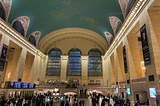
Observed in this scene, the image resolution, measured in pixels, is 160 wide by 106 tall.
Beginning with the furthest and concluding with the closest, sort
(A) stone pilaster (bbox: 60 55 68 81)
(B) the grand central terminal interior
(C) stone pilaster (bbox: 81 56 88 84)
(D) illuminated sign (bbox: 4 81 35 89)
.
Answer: (A) stone pilaster (bbox: 60 55 68 81) < (C) stone pilaster (bbox: 81 56 88 84) < (D) illuminated sign (bbox: 4 81 35 89) < (B) the grand central terminal interior

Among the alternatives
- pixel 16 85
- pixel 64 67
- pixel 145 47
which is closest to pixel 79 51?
pixel 64 67

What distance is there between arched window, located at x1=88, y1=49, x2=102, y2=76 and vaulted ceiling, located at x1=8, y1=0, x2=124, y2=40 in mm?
10362

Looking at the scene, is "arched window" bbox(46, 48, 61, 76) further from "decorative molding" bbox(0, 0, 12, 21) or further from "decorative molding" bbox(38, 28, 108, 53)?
"decorative molding" bbox(0, 0, 12, 21)

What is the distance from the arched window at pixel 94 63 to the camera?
1277 inches

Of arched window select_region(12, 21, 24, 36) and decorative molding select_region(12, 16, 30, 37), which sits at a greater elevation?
decorative molding select_region(12, 16, 30, 37)

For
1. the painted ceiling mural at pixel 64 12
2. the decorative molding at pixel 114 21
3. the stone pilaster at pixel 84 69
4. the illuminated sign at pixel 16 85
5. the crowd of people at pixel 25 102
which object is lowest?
the crowd of people at pixel 25 102

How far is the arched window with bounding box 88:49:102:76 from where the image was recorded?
32.4 meters

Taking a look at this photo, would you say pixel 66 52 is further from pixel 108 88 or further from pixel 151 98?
pixel 151 98

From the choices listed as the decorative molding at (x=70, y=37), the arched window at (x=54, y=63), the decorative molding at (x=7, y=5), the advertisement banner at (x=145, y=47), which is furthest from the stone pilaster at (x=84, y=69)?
the advertisement banner at (x=145, y=47)

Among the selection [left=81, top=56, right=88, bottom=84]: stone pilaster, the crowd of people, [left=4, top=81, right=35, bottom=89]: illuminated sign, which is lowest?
the crowd of people

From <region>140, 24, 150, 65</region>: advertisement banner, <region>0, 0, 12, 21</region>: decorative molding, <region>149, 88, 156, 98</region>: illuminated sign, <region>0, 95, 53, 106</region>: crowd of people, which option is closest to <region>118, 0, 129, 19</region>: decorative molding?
<region>140, 24, 150, 65</region>: advertisement banner

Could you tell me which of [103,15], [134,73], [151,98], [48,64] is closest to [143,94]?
[134,73]

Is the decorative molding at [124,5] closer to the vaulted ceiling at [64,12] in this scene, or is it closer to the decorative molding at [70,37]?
the vaulted ceiling at [64,12]

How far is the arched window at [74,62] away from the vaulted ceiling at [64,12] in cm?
1024
